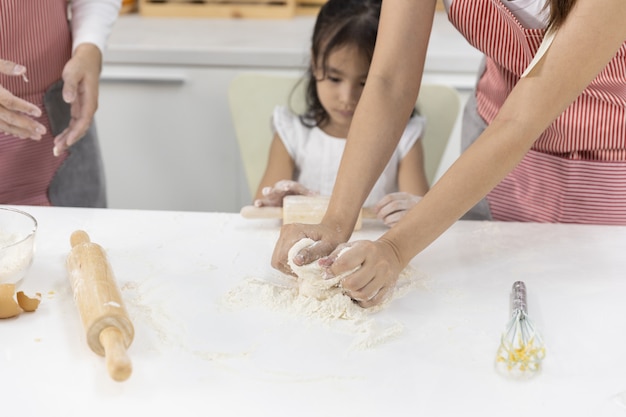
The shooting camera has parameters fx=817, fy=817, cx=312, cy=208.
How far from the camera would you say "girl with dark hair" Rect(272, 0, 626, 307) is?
89cm

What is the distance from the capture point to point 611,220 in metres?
1.24

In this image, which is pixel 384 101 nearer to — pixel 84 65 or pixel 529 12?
pixel 529 12

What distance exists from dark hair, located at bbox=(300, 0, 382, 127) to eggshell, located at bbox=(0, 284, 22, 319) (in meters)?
0.87

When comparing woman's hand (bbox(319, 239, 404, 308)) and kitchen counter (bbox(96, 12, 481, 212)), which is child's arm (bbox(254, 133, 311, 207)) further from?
woman's hand (bbox(319, 239, 404, 308))

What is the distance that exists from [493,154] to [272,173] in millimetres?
785

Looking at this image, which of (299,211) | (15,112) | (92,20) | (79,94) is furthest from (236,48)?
(299,211)

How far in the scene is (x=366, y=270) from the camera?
0.89 meters

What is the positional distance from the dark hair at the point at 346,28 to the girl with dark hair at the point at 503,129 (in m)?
0.25

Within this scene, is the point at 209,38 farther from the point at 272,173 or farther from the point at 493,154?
the point at 493,154

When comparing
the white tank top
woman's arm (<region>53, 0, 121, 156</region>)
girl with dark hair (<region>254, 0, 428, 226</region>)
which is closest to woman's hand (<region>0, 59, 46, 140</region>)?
woman's arm (<region>53, 0, 121, 156</region>)

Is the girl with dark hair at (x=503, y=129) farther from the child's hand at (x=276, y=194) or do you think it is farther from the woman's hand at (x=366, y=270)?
the child's hand at (x=276, y=194)

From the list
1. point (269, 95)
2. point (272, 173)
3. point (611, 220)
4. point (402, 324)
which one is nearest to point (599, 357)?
point (402, 324)

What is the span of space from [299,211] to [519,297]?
345mm

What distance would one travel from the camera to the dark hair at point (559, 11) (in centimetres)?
88
